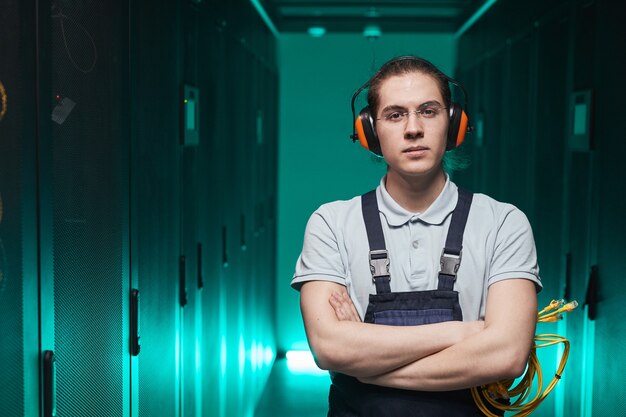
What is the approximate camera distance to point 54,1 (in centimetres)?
158

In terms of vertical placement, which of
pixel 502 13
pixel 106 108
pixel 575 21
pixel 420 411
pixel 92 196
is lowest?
pixel 420 411

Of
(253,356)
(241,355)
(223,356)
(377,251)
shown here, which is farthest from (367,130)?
(253,356)

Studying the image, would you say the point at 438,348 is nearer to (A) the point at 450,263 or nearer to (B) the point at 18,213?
(A) the point at 450,263

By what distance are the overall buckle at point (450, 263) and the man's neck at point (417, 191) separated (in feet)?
0.56

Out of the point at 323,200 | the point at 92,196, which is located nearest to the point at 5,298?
the point at 92,196

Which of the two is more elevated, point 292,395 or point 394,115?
point 394,115

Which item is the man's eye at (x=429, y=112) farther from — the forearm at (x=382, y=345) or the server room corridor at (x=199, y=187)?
the forearm at (x=382, y=345)

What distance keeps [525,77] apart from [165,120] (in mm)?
2302

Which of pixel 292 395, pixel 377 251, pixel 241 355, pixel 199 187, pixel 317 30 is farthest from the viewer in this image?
pixel 317 30

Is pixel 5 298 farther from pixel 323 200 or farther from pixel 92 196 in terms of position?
pixel 323 200

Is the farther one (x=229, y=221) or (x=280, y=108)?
(x=280, y=108)

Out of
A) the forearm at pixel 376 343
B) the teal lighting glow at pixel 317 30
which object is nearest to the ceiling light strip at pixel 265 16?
the teal lighting glow at pixel 317 30

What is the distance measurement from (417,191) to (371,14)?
4.80 metres

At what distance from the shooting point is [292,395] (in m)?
5.80
